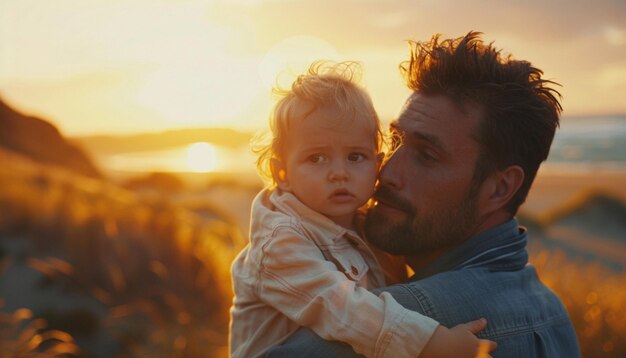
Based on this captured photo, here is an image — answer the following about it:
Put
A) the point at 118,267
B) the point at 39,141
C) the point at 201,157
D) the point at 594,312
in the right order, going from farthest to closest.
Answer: the point at 201,157 → the point at 39,141 → the point at 118,267 → the point at 594,312

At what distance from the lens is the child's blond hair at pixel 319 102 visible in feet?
9.95

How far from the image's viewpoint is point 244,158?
30.6m

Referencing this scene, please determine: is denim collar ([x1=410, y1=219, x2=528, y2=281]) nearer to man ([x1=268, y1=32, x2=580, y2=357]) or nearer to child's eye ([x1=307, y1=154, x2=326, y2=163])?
man ([x1=268, y1=32, x2=580, y2=357])

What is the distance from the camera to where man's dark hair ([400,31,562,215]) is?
3154 millimetres

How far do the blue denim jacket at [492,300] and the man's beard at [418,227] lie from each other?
13 cm

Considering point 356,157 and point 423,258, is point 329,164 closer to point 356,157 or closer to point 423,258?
point 356,157

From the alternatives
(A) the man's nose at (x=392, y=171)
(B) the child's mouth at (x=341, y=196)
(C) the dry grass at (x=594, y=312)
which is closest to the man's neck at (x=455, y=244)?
(A) the man's nose at (x=392, y=171)

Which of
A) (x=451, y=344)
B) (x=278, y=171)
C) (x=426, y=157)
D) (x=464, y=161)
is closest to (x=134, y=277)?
(x=278, y=171)

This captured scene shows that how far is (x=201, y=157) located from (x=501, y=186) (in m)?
30.4

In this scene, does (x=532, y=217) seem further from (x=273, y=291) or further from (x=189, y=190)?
(x=273, y=291)

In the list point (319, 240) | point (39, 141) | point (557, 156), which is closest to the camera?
point (319, 240)

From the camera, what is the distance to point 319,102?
9.96 ft

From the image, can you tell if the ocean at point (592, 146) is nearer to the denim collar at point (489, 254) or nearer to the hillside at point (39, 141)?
the hillside at point (39, 141)

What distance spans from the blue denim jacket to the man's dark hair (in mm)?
344
